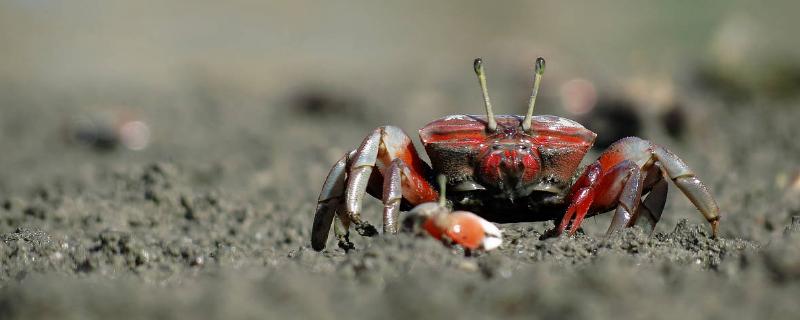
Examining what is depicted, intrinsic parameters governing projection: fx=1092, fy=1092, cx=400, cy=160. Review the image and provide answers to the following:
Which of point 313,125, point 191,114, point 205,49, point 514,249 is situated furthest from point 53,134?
point 514,249

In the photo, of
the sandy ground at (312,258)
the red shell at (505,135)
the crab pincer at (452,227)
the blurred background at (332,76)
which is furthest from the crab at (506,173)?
the blurred background at (332,76)

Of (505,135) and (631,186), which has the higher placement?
(505,135)

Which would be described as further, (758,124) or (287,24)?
(287,24)

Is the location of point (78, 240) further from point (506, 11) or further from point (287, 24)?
point (506, 11)

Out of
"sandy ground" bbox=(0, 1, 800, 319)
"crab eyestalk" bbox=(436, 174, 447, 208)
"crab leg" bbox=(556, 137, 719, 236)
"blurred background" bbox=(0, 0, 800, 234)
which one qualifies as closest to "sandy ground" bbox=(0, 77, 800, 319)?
"sandy ground" bbox=(0, 1, 800, 319)

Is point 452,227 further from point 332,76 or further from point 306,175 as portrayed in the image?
point 332,76

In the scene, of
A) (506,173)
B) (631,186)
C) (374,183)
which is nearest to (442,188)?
(506,173)
